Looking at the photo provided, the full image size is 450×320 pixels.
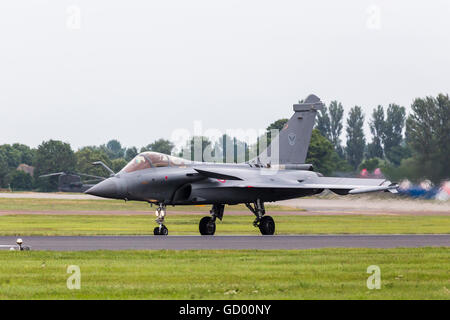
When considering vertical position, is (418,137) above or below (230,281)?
above

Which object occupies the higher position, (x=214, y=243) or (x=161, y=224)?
(x=161, y=224)

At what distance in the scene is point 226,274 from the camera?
52.2 ft

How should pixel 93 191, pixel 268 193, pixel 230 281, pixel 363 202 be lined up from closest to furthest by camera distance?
1. pixel 230 281
2. pixel 93 191
3. pixel 268 193
4. pixel 363 202

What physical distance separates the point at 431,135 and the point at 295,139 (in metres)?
16.3

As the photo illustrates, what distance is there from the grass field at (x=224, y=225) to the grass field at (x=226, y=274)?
1303 centimetres

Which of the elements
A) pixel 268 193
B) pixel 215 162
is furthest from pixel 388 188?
pixel 215 162

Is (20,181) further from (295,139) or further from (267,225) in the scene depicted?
(267,225)

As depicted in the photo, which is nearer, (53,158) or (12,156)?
(53,158)

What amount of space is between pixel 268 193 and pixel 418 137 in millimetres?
18467

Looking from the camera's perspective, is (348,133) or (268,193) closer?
(268,193)

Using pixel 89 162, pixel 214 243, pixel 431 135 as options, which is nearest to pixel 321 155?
pixel 89 162

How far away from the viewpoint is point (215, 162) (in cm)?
3338
